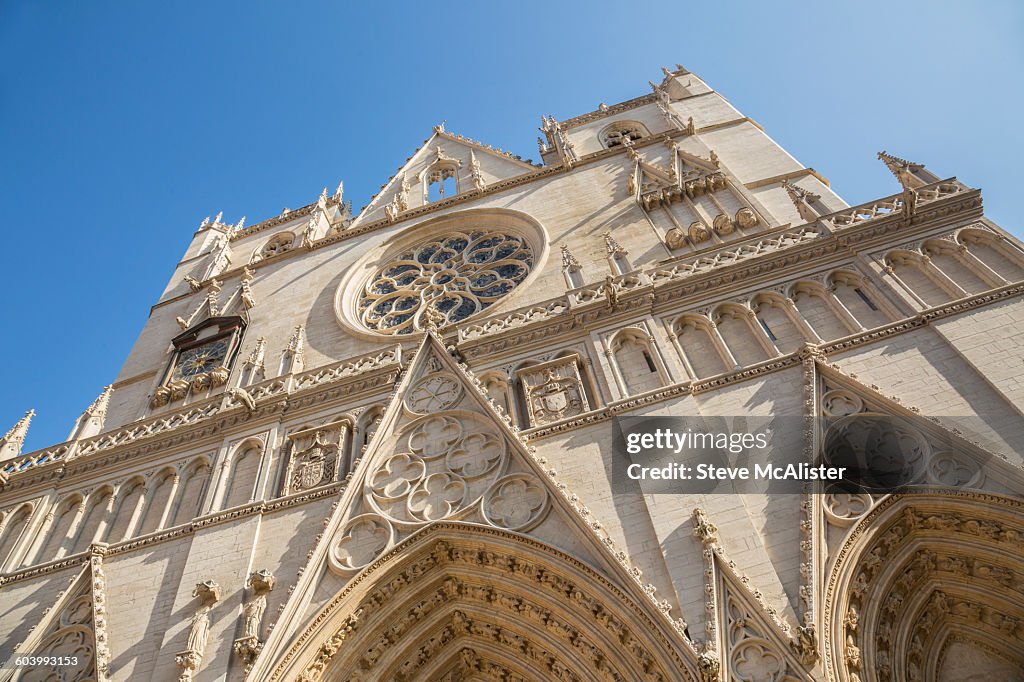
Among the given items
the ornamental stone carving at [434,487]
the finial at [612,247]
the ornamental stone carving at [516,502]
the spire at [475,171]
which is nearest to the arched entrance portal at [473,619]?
the ornamental stone carving at [516,502]

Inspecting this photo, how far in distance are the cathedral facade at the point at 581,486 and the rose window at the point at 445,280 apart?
22cm

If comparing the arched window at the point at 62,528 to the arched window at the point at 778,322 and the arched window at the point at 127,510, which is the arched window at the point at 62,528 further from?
the arched window at the point at 778,322

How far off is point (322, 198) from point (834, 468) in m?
20.4

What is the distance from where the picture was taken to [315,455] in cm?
1141

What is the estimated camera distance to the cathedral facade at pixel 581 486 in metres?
7.46

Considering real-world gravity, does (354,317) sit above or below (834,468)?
above

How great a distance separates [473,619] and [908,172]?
1023cm

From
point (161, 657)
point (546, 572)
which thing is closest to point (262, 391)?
point (161, 657)

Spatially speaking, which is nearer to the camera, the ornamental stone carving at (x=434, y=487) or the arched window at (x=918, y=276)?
the ornamental stone carving at (x=434, y=487)

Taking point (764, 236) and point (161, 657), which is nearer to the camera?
point (161, 657)

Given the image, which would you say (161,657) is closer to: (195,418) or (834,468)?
(195,418)

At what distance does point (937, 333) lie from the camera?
9281mm

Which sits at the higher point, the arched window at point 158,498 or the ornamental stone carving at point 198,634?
the arched window at point 158,498

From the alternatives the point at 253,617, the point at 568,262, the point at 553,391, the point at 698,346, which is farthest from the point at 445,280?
the point at 253,617
